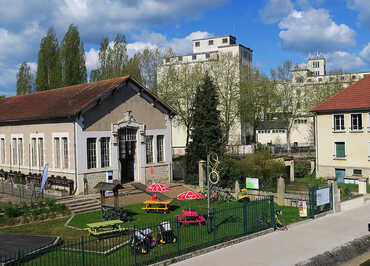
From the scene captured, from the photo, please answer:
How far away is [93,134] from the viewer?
25438 mm

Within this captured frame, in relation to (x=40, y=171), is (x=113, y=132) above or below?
above

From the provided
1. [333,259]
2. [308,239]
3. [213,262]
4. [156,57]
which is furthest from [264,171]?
[156,57]

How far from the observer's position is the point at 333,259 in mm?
14617

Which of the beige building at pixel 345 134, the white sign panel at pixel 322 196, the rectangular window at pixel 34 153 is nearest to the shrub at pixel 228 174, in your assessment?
the white sign panel at pixel 322 196

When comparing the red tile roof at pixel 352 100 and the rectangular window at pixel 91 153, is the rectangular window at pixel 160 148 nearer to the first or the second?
the rectangular window at pixel 91 153

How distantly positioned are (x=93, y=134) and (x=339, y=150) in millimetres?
23008

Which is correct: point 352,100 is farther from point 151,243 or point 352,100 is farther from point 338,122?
point 151,243

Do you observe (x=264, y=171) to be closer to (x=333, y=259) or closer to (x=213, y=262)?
(x=333, y=259)

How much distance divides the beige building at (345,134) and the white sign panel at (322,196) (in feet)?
42.8

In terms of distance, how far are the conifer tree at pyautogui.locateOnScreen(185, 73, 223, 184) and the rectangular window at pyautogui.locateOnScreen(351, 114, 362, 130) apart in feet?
39.3

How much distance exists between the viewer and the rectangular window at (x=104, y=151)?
26.2 meters

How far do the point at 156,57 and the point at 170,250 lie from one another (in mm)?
34098

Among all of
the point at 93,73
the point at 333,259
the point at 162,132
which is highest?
the point at 93,73

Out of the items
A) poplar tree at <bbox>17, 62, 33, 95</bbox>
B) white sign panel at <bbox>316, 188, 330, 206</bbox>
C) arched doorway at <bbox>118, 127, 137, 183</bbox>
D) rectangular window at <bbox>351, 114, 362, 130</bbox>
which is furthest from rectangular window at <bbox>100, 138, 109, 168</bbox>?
poplar tree at <bbox>17, 62, 33, 95</bbox>
